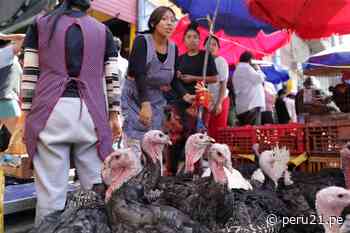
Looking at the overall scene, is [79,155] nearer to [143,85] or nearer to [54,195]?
[54,195]

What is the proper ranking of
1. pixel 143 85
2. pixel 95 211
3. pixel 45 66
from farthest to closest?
pixel 143 85 → pixel 45 66 → pixel 95 211

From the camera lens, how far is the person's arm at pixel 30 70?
8.03 feet

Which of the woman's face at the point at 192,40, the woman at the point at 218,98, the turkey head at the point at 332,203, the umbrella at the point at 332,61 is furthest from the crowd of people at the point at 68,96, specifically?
the umbrella at the point at 332,61

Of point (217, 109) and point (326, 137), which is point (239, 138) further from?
point (326, 137)

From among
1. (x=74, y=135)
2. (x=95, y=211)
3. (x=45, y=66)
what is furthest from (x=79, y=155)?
(x=45, y=66)

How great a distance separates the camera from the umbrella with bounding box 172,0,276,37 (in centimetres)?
465

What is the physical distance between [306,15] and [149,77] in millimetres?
2231

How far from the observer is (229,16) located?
4.92 m

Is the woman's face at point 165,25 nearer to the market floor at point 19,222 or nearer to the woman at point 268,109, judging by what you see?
the market floor at point 19,222

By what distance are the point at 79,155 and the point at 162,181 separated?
697 mm

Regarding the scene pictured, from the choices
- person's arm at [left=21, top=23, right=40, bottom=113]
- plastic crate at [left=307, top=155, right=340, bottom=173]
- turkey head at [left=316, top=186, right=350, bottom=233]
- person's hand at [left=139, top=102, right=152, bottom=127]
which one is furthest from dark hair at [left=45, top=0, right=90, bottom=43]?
plastic crate at [left=307, top=155, right=340, bottom=173]

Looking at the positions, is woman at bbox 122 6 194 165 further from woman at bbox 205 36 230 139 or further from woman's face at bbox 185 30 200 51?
woman at bbox 205 36 230 139

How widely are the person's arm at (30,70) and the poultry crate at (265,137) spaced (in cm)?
267

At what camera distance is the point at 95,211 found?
2.29 metres
